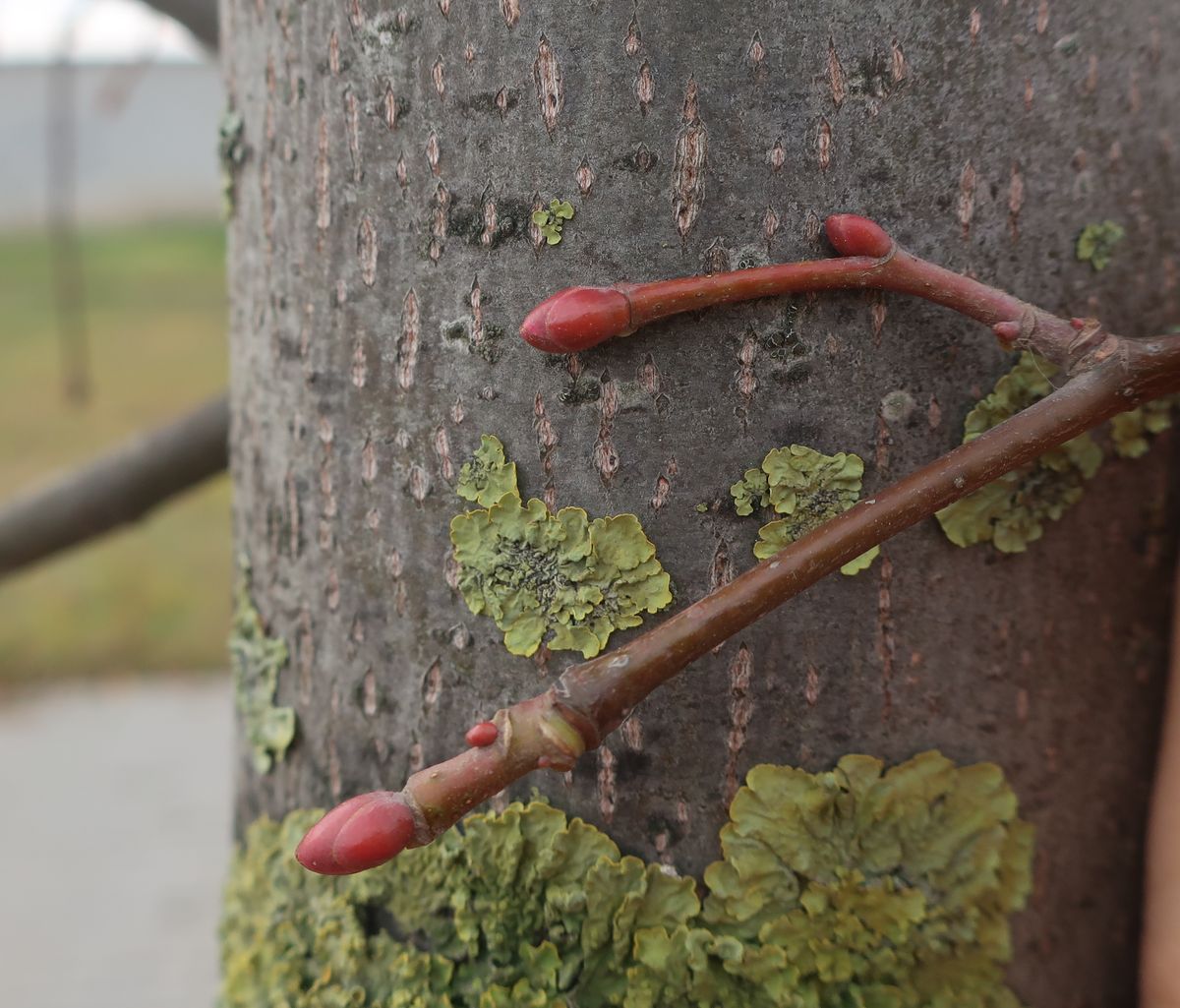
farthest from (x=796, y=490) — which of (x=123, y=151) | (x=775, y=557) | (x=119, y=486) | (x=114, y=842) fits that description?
(x=123, y=151)

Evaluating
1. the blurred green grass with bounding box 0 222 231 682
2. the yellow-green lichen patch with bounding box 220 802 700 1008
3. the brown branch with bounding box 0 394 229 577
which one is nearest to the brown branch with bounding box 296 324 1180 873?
the yellow-green lichen patch with bounding box 220 802 700 1008

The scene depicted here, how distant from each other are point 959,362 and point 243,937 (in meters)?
0.50

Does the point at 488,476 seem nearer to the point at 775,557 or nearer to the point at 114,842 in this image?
the point at 775,557

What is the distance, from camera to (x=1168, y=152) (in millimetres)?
496

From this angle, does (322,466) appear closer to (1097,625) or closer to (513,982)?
(513,982)

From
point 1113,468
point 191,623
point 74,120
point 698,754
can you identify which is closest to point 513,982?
point 698,754

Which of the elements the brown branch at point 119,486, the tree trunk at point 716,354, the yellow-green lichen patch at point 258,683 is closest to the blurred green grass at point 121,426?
the brown branch at point 119,486

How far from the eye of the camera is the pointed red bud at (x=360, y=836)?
366 mm

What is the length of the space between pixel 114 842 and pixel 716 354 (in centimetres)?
263

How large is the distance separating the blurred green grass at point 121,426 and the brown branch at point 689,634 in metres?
2.46

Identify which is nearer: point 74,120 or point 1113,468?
point 1113,468

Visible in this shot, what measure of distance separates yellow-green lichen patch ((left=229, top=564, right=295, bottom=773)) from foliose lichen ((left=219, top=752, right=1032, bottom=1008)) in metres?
0.11

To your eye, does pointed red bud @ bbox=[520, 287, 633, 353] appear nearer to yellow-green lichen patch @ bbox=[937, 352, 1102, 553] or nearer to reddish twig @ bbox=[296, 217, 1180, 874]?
reddish twig @ bbox=[296, 217, 1180, 874]

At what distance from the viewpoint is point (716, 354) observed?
1.49 feet
